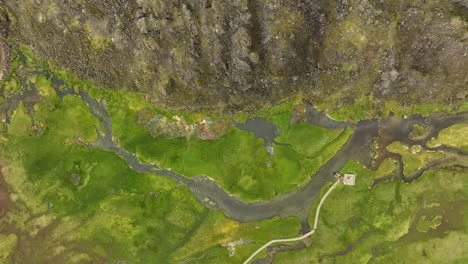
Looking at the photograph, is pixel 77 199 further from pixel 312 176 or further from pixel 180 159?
pixel 312 176

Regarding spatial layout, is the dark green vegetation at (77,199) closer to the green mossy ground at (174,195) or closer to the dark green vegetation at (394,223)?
the green mossy ground at (174,195)

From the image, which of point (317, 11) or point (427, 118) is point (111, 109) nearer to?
point (317, 11)

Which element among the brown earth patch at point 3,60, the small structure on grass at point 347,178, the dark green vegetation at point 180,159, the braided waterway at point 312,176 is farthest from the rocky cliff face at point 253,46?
the small structure on grass at point 347,178

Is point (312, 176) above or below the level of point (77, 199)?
above

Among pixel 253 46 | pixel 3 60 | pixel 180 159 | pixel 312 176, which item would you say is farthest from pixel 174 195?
pixel 3 60

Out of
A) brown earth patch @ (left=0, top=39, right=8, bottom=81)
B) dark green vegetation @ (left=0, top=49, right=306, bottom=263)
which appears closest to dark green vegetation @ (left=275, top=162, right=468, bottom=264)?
dark green vegetation @ (left=0, top=49, right=306, bottom=263)

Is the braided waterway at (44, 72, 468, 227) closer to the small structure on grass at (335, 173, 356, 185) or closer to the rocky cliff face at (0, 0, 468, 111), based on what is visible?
the small structure on grass at (335, 173, 356, 185)
